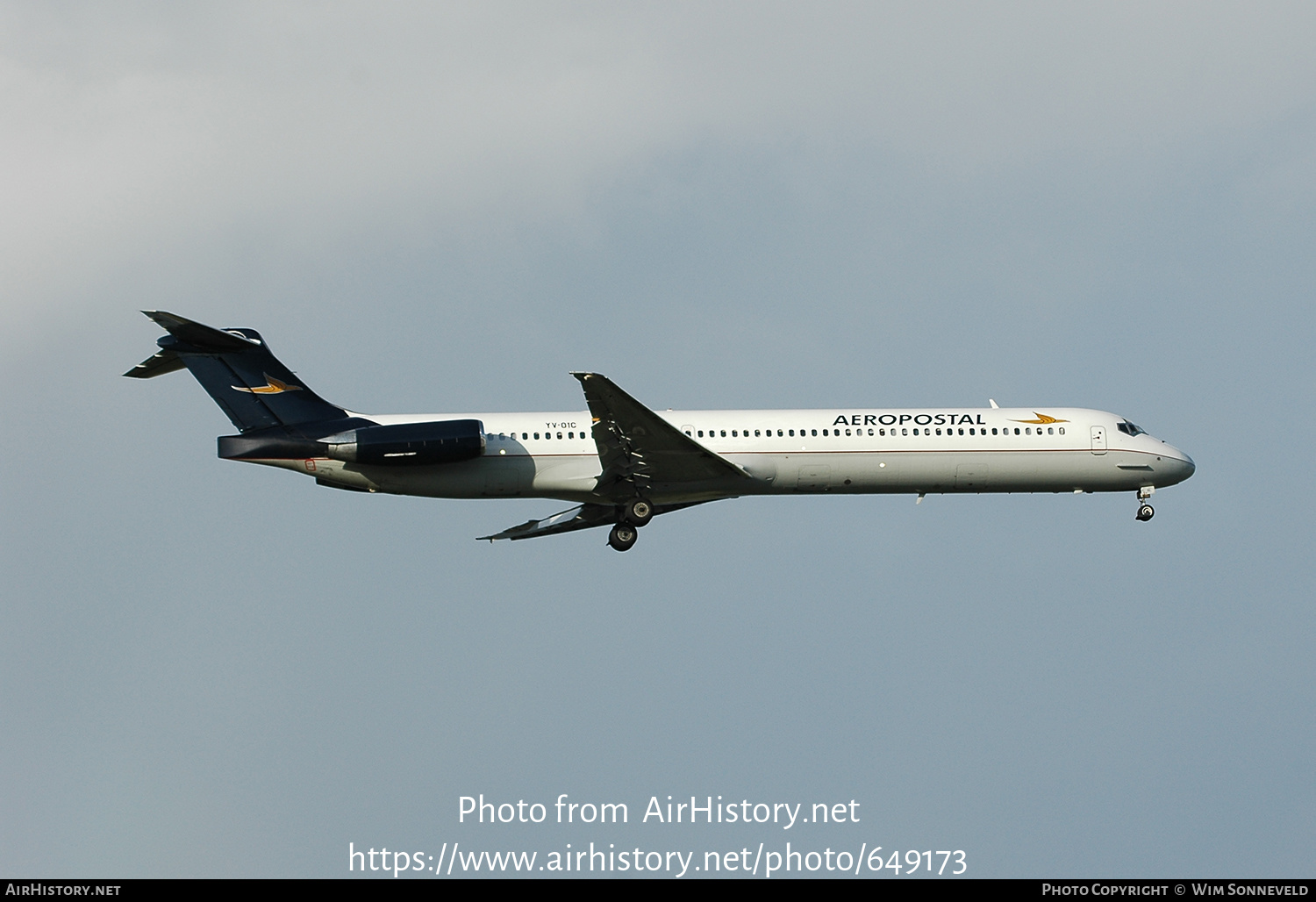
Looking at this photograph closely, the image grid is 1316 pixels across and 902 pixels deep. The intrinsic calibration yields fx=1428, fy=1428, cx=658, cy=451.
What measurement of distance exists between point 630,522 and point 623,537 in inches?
15.9

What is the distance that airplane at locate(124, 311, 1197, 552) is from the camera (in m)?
31.9

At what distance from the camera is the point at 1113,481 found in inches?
1410

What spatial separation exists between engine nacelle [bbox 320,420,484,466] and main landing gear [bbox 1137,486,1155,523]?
54.6ft

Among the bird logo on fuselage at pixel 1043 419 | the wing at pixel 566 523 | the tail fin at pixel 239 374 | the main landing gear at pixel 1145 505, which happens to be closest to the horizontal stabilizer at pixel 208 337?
the tail fin at pixel 239 374

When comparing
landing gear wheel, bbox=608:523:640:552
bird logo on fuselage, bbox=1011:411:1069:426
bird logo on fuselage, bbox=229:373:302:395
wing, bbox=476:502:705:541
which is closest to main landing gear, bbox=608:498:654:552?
landing gear wheel, bbox=608:523:640:552

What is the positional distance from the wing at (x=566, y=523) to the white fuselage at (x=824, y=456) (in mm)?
2836

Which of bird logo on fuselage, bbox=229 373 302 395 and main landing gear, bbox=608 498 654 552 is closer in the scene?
bird logo on fuselage, bbox=229 373 302 395

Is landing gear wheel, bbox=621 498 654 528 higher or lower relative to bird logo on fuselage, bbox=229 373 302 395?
lower

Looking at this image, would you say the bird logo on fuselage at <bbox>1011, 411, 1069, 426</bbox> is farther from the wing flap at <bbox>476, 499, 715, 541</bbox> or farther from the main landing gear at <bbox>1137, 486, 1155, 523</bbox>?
the wing flap at <bbox>476, 499, 715, 541</bbox>

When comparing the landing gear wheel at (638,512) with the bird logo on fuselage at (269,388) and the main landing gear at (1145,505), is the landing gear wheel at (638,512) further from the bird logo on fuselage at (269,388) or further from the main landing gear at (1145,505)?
the main landing gear at (1145,505)
